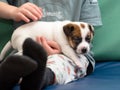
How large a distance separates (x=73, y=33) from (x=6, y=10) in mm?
313

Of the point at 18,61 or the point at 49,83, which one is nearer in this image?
the point at 18,61

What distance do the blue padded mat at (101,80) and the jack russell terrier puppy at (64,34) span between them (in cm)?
9

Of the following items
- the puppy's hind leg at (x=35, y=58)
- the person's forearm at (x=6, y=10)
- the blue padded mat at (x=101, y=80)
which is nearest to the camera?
the puppy's hind leg at (x=35, y=58)

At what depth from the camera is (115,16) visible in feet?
4.38


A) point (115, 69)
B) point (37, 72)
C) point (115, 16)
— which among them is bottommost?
point (115, 69)

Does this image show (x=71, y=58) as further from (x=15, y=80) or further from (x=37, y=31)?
(x=15, y=80)

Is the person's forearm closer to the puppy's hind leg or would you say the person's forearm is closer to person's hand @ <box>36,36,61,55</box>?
person's hand @ <box>36,36,61,55</box>

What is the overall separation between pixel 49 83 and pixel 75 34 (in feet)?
0.72

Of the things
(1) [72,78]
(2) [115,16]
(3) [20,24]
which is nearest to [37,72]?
(1) [72,78]

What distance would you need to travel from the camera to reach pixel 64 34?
3.65 feet

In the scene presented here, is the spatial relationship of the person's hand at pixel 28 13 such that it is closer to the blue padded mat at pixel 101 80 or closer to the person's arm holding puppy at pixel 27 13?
the person's arm holding puppy at pixel 27 13

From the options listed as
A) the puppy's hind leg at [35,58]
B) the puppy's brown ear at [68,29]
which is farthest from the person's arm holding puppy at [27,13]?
the puppy's hind leg at [35,58]

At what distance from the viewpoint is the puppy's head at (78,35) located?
107 cm

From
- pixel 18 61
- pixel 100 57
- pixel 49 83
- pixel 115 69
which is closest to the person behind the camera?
pixel 18 61
